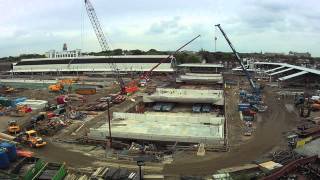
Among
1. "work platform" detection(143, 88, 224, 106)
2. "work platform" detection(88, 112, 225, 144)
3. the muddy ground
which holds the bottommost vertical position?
the muddy ground

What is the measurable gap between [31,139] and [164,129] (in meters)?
10.9

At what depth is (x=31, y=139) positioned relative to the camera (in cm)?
3112

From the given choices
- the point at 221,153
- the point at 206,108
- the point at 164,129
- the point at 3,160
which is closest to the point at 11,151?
the point at 3,160

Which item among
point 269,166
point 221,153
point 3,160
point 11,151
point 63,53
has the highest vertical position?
point 63,53

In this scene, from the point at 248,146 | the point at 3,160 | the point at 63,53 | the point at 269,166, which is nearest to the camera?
the point at 269,166

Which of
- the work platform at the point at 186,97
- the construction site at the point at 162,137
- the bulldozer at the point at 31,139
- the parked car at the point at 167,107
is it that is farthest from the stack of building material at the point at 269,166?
the parked car at the point at 167,107

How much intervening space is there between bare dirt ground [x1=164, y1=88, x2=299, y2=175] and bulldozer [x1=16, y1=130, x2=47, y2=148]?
11.3 m

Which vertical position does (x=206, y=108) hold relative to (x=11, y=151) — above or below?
above

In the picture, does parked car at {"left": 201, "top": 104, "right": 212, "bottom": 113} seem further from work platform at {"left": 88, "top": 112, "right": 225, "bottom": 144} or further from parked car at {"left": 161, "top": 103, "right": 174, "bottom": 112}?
work platform at {"left": 88, "top": 112, "right": 225, "bottom": 144}

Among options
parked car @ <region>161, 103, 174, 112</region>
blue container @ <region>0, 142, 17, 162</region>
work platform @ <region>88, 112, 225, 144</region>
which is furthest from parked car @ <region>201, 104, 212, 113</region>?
blue container @ <region>0, 142, 17, 162</region>

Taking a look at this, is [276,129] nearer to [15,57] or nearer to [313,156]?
[313,156]

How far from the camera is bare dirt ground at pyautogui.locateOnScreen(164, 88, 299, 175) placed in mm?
24750

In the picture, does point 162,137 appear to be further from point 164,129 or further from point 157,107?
point 157,107

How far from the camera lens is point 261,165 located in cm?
2414
